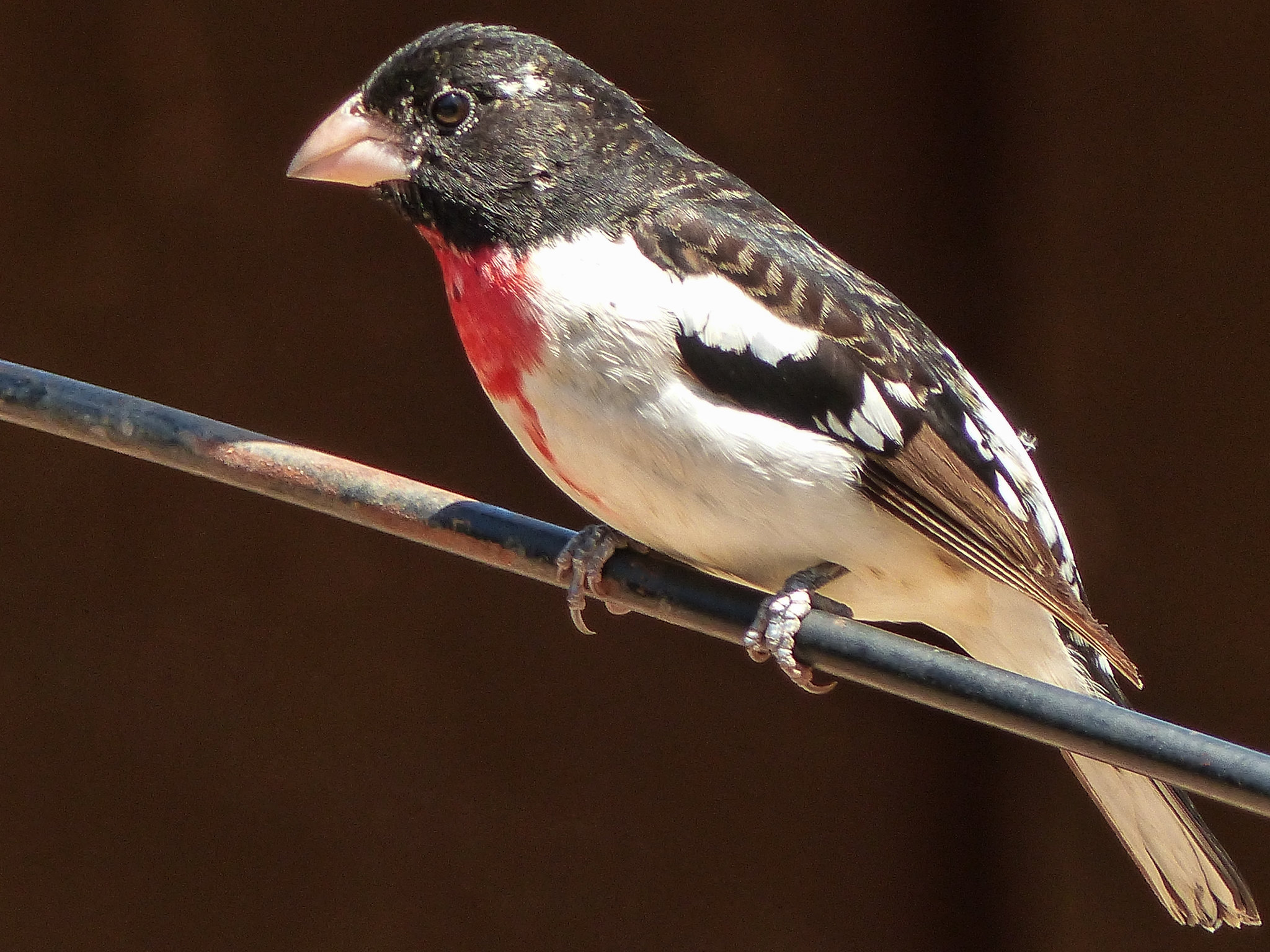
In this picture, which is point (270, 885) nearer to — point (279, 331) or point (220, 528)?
point (220, 528)

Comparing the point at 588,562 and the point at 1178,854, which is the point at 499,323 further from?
the point at 1178,854

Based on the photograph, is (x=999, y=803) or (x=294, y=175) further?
(x=999, y=803)

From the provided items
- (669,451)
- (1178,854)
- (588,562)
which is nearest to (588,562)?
(588,562)

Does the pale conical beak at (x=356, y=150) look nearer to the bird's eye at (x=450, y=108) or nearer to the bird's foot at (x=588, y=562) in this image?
the bird's eye at (x=450, y=108)

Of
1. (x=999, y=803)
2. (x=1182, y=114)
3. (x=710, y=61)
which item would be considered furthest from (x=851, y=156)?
(x=999, y=803)

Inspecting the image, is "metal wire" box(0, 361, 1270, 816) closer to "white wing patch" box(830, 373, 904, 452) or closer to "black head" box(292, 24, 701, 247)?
"white wing patch" box(830, 373, 904, 452)
